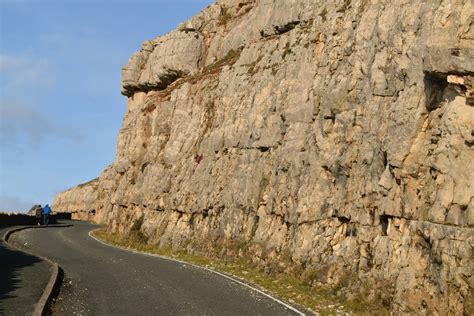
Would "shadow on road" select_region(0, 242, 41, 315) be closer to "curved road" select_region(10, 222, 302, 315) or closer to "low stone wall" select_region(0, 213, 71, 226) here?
"curved road" select_region(10, 222, 302, 315)

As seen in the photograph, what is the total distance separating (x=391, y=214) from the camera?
17828 mm

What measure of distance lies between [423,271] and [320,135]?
424 inches

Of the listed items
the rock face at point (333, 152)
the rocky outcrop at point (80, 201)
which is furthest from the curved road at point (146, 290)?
the rocky outcrop at point (80, 201)

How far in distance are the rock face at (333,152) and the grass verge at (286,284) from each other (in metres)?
0.81

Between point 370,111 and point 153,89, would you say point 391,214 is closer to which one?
point 370,111

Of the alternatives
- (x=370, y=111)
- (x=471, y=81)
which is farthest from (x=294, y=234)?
(x=471, y=81)

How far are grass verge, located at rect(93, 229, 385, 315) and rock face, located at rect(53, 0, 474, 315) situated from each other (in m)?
0.81

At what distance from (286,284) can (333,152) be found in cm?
630

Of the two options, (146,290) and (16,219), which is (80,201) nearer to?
(16,219)

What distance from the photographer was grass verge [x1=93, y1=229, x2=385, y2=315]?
672 inches

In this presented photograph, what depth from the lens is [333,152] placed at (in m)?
23.6

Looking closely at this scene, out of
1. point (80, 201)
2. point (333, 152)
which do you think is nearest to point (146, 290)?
point (333, 152)

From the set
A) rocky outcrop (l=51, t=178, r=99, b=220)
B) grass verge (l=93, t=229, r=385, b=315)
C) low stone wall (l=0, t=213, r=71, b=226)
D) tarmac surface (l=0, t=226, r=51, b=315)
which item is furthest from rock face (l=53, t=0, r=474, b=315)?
rocky outcrop (l=51, t=178, r=99, b=220)

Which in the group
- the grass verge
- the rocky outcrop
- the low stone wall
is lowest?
the grass verge
